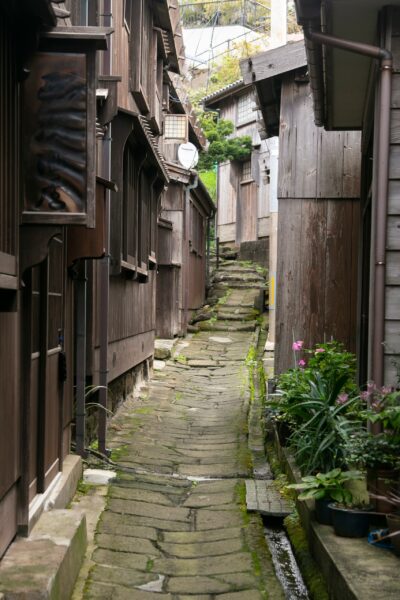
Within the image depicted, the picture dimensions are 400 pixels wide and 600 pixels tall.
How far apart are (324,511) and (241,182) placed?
31634 millimetres

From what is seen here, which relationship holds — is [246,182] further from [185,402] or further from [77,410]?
[77,410]

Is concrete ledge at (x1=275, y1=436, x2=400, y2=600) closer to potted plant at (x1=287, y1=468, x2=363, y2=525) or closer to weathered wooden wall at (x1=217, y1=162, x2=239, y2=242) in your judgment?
potted plant at (x1=287, y1=468, x2=363, y2=525)

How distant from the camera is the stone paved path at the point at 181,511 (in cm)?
600

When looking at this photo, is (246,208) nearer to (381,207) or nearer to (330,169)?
(330,169)

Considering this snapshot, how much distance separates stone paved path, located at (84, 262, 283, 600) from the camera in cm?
600

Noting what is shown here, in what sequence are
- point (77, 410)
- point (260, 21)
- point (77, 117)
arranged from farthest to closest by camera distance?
point (260, 21), point (77, 410), point (77, 117)

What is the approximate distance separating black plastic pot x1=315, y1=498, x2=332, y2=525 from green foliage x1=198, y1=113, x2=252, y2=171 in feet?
96.3

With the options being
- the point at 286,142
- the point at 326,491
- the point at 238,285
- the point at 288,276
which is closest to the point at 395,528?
the point at 326,491

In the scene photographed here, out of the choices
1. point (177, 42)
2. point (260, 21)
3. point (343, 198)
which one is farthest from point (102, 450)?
point (260, 21)

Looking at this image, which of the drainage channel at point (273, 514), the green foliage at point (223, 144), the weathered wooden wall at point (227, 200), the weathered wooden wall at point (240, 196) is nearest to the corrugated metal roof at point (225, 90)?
the weathered wooden wall at point (240, 196)

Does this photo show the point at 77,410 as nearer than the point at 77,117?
No

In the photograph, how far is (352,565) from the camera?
499 centimetres

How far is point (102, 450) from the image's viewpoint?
9.86m

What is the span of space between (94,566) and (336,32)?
4.98 metres
